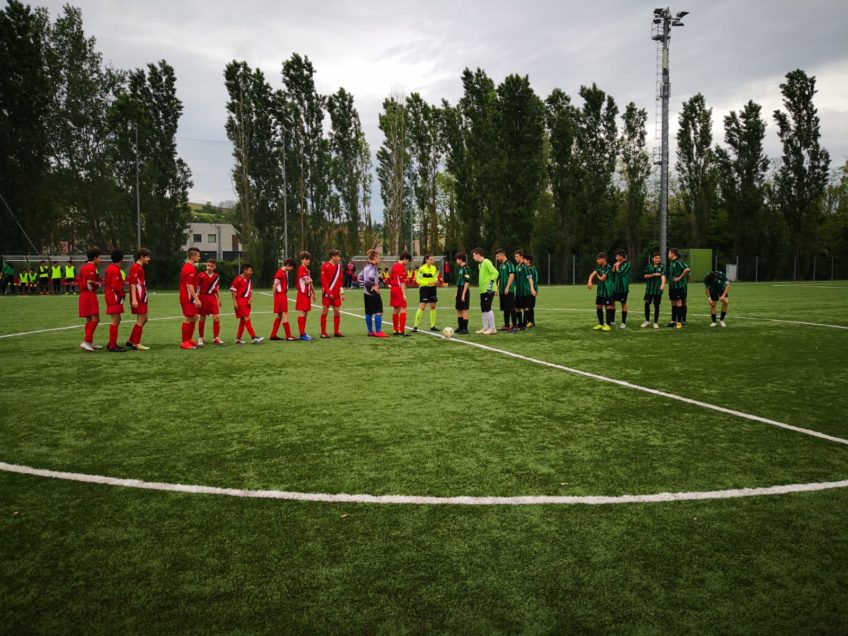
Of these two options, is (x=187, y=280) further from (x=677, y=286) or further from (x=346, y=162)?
(x=346, y=162)

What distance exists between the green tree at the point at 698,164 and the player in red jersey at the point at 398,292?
46.1 metres

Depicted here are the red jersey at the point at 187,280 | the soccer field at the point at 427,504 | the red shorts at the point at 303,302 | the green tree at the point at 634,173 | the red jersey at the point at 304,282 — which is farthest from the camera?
the green tree at the point at 634,173

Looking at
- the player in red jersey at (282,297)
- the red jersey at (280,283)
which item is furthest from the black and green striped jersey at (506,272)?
the red jersey at (280,283)

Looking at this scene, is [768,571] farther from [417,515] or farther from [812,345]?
[812,345]

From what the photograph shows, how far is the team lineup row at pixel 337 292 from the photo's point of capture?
36.0 ft

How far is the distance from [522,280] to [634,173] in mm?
41094

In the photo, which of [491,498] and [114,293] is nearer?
[491,498]

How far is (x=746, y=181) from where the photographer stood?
50531mm

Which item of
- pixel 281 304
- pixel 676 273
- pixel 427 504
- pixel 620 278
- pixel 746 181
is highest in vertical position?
pixel 746 181

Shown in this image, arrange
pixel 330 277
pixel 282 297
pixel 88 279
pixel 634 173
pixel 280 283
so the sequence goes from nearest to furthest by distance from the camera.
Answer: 1. pixel 88 279
2. pixel 280 283
3. pixel 282 297
4. pixel 330 277
5. pixel 634 173

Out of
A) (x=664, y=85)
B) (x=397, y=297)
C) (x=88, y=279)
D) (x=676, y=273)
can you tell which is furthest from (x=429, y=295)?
(x=664, y=85)

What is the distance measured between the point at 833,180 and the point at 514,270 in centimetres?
6272

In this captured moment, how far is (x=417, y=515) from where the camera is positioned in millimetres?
3561

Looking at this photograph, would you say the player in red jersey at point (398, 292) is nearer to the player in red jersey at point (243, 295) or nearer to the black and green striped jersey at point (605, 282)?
the player in red jersey at point (243, 295)
